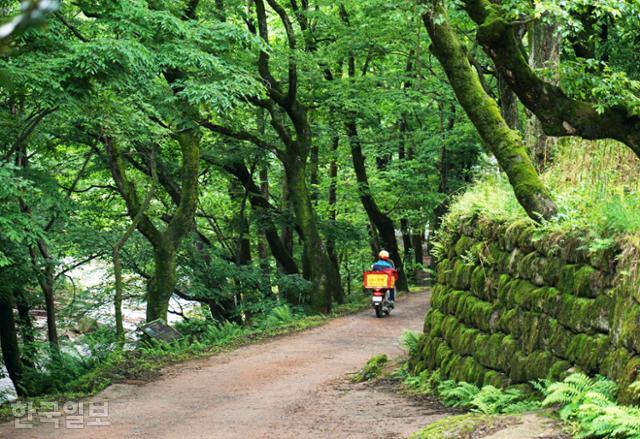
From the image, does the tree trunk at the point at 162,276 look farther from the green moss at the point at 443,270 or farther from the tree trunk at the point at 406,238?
the tree trunk at the point at 406,238

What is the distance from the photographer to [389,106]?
944 inches

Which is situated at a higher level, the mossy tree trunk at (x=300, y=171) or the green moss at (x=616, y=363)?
the mossy tree trunk at (x=300, y=171)

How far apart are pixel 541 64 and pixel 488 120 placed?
220cm

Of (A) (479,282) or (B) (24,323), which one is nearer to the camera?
(A) (479,282)

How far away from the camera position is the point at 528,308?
26.0 ft

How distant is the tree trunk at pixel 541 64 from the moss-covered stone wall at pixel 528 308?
128cm

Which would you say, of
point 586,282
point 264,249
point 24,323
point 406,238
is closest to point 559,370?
point 586,282

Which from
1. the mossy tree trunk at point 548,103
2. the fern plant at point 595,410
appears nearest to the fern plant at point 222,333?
the mossy tree trunk at point 548,103

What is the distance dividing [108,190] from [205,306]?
608 centimetres

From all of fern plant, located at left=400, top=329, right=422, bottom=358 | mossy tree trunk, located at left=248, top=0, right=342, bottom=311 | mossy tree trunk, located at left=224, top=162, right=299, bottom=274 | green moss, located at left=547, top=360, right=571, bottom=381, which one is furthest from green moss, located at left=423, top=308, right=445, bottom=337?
mossy tree trunk, located at left=224, top=162, right=299, bottom=274

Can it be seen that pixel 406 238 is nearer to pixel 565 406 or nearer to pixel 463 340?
pixel 463 340

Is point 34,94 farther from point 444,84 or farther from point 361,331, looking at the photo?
point 444,84

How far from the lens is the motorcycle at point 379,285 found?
1773 cm

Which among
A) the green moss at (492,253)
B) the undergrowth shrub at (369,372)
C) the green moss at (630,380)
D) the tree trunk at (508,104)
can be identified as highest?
the tree trunk at (508,104)
